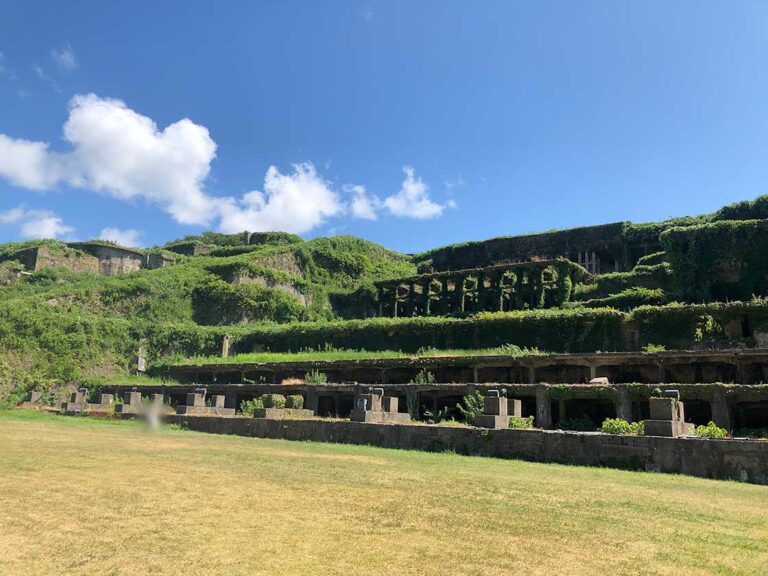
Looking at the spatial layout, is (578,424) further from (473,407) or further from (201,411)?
(201,411)

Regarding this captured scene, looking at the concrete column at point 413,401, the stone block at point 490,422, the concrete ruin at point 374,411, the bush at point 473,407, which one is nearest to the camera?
the stone block at point 490,422

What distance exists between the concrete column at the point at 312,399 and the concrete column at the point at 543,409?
11.6 m

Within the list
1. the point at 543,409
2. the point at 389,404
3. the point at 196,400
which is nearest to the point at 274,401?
the point at 196,400

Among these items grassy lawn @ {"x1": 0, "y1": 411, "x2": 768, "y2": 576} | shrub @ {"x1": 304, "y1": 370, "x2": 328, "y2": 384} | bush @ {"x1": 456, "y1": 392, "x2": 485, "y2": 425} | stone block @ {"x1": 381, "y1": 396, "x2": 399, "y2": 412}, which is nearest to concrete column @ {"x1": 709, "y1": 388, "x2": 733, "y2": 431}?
bush @ {"x1": 456, "y1": 392, "x2": 485, "y2": 425}

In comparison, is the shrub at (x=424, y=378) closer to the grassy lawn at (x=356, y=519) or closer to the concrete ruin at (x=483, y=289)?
the grassy lawn at (x=356, y=519)

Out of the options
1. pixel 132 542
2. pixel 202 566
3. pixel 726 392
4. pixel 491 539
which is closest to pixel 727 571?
pixel 491 539

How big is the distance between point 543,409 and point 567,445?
328 inches

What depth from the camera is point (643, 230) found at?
176ft

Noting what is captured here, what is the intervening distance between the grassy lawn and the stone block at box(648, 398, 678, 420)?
225 centimetres

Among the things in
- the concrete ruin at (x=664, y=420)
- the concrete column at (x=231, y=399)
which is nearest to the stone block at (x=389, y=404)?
the concrete ruin at (x=664, y=420)

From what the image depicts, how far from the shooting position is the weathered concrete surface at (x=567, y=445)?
13055 mm

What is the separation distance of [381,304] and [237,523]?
49472 mm

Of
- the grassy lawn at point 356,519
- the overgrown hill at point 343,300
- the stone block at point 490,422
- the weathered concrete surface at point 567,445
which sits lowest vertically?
the grassy lawn at point 356,519

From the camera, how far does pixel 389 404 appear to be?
2331 centimetres
